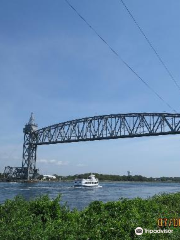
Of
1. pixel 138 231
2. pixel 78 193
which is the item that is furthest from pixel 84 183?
pixel 138 231

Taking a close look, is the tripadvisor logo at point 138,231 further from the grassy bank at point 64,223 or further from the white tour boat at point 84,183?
the white tour boat at point 84,183

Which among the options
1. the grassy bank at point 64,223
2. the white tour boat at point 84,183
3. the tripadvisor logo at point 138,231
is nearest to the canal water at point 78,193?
the grassy bank at point 64,223

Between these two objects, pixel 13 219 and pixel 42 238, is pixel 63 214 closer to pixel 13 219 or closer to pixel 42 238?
pixel 13 219

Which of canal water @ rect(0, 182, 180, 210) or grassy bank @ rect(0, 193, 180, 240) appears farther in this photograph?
canal water @ rect(0, 182, 180, 210)

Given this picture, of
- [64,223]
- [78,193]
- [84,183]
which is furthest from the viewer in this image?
[84,183]

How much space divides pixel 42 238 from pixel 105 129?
91.0 m

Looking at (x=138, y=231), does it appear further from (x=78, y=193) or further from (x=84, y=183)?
(x=84, y=183)

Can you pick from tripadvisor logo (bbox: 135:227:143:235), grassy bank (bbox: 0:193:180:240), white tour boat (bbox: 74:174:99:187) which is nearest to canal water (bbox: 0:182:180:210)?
grassy bank (bbox: 0:193:180:240)

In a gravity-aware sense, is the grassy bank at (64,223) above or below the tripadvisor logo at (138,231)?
above

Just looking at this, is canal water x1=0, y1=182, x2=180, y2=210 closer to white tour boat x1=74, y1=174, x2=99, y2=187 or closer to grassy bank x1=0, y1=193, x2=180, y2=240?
grassy bank x1=0, y1=193, x2=180, y2=240

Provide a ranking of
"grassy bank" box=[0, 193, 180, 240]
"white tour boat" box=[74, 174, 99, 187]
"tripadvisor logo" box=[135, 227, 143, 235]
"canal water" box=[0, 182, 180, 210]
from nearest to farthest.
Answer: "grassy bank" box=[0, 193, 180, 240] < "tripadvisor logo" box=[135, 227, 143, 235] < "canal water" box=[0, 182, 180, 210] < "white tour boat" box=[74, 174, 99, 187]

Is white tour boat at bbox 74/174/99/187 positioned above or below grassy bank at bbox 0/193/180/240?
below

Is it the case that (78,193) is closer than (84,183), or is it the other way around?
(78,193)

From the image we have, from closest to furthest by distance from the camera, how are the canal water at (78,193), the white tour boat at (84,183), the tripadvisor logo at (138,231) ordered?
1. the tripadvisor logo at (138,231)
2. the canal water at (78,193)
3. the white tour boat at (84,183)
